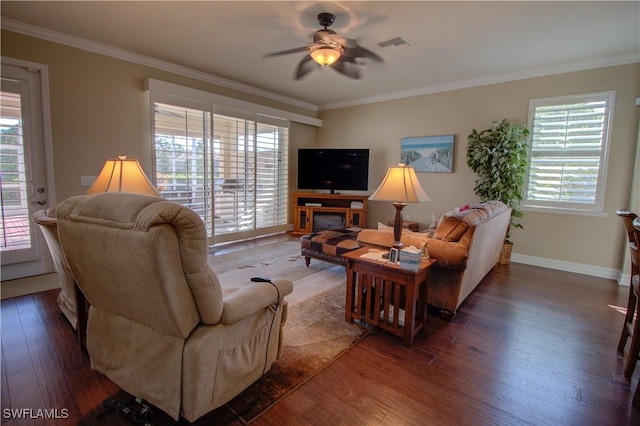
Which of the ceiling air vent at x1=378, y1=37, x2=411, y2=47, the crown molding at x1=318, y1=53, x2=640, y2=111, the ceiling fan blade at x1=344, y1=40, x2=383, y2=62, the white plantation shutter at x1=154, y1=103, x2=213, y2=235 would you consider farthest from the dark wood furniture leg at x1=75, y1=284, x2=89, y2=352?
the crown molding at x1=318, y1=53, x2=640, y2=111

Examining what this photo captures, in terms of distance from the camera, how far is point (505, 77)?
4418 millimetres

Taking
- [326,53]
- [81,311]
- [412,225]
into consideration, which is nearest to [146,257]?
[81,311]

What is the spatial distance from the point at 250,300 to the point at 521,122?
4.62m

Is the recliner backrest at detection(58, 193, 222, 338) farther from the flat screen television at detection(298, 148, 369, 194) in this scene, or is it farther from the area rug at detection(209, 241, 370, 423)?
the flat screen television at detection(298, 148, 369, 194)

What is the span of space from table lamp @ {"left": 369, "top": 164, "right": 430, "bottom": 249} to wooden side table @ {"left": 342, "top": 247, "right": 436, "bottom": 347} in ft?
0.81

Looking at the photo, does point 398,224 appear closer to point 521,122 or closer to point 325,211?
point 521,122

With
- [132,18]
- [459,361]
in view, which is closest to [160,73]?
[132,18]

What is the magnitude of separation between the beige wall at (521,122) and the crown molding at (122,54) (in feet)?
7.19

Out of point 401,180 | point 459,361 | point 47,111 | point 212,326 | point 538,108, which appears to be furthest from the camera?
point 538,108

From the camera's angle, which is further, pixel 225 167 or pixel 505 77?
pixel 225 167

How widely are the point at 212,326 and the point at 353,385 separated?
0.97 meters

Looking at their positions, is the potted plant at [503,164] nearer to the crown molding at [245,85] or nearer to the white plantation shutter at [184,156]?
the crown molding at [245,85]

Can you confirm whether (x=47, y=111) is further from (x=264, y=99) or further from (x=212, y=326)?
(x=212, y=326)

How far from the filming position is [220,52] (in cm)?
386
